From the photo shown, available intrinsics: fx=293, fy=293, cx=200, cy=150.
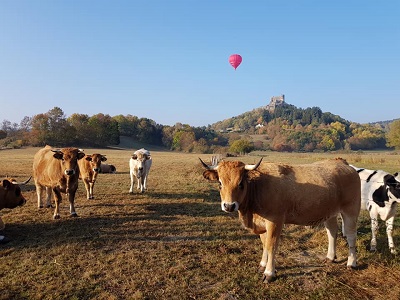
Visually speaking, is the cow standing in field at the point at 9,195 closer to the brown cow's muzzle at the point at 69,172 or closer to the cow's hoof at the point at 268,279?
the brown cow's muzzle at the point at 69,172

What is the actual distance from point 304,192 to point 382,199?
9.44ft

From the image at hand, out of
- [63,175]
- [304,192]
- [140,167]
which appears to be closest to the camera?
[304,192]

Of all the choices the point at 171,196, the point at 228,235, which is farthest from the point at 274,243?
the point at 171,196

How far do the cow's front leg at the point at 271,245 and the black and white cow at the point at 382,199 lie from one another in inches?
112

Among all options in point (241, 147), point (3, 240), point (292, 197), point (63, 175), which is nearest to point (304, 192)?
point (292, 197)

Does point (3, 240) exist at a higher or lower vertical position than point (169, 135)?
lower

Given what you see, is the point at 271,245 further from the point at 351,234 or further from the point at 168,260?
the point at 168,260

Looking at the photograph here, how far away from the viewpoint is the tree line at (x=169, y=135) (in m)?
67.1

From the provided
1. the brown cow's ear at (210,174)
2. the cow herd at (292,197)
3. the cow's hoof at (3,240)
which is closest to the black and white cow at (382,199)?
the cow herd at (292,197)

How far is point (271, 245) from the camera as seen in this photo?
5.28m

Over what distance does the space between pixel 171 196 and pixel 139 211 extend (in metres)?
2.88

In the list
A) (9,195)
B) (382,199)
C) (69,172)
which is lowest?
(382,199)

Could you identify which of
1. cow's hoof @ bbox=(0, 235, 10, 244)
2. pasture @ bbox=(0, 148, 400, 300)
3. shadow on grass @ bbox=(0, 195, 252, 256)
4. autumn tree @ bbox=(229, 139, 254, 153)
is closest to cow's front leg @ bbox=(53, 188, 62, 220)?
shadow on grass @ bbox=(0, 195, 252, 256)

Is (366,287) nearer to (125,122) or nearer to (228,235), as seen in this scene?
(228,235)
